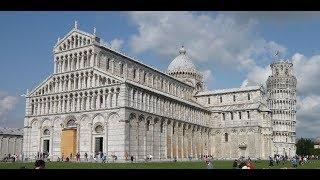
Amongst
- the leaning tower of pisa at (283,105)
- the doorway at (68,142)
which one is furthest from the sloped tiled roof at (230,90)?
the doorway at (68,142)

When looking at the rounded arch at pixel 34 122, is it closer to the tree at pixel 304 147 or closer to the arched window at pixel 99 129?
the arched window at pixel 99 129

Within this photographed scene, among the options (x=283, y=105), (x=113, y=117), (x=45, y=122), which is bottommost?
(x=45, y=122)

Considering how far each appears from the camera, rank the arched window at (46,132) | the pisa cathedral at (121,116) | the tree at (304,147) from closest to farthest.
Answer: the pisa cathedral at (121,116) → the arched window at (46,132) → the tree at (304,147)

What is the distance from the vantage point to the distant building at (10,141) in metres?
69.8

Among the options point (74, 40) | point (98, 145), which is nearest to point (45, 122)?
point (98, 145)

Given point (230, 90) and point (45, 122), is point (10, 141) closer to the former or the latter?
point (45, 122)

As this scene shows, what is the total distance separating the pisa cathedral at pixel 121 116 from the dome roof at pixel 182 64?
746cm

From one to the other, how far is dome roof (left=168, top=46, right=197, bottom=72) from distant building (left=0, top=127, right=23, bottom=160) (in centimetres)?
3111

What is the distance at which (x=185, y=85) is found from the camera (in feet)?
235

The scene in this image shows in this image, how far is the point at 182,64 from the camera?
252 ft

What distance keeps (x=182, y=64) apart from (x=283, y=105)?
1149 inches
